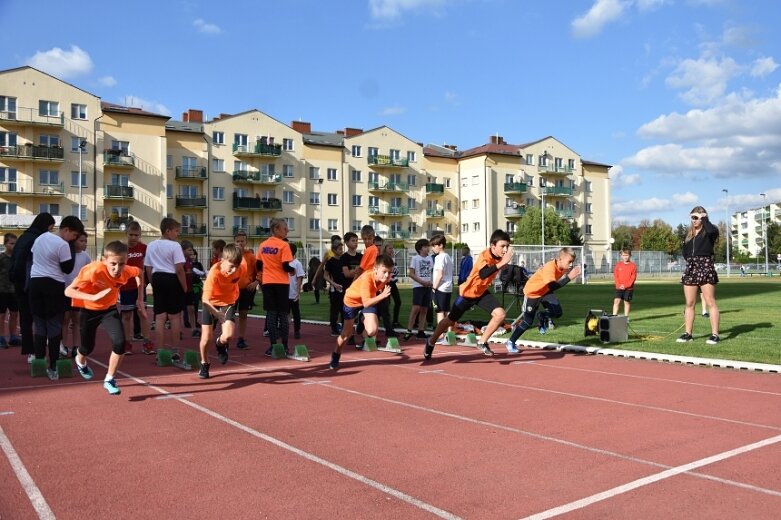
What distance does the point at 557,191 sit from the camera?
8500 centimetres

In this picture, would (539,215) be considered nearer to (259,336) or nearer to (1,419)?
(259,336)

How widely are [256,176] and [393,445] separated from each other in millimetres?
63842

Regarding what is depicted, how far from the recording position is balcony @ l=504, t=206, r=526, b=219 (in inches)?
3201

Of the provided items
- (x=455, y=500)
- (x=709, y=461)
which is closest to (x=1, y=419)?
(x=455, y=500)

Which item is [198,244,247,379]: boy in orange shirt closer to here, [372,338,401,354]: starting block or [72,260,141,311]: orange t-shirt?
[72,260,141,311]: orange t-shirt

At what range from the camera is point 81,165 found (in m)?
58.2

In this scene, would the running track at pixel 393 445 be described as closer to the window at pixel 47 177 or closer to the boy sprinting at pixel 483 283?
the boy sprinting at pixel 483 283

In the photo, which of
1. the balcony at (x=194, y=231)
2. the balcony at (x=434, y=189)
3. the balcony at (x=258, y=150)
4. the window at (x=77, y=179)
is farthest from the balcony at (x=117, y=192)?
the balcony at (x=434, y=189)

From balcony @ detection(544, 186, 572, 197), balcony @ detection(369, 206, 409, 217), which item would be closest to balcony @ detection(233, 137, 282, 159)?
balcony @ detection(369, 206, 409, 217)

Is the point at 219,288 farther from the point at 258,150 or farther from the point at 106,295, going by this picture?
the point at 258,150

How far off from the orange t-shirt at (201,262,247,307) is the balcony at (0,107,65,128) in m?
54.8

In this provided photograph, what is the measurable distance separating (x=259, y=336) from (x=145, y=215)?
5145 cm

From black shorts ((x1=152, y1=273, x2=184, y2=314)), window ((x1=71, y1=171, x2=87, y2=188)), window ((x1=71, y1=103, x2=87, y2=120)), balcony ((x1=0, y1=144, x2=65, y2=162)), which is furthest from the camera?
window ((x1=71, y1=171, x2=87, y2=188))

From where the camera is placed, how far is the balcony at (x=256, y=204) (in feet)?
220
